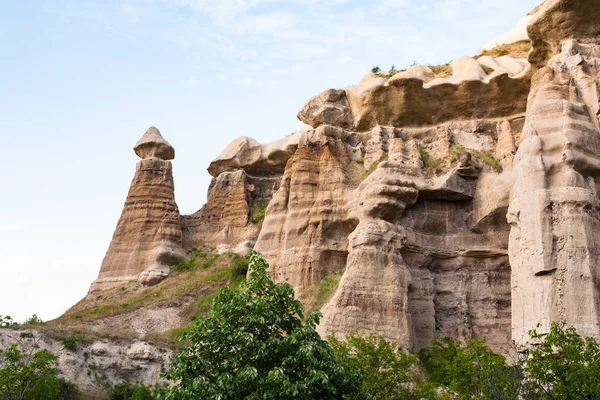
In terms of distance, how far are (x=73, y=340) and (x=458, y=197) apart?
1761 centimetres

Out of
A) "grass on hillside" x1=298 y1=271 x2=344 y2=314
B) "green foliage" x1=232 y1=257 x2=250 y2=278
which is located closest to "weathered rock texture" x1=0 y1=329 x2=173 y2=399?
"grass on hillside" x1=298 y1=271 x2=344 y2=314

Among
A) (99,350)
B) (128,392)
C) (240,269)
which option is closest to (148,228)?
(240,269)

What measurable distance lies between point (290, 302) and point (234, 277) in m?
23.6

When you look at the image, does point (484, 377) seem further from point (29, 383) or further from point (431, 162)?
point (431, 162)

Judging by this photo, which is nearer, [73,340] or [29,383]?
[29,383]

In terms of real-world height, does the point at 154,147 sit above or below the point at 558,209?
above

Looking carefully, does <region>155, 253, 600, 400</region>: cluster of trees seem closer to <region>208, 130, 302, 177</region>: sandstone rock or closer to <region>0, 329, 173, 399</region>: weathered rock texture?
<region>0, 329, 173, 399</region>: weathered rock texture

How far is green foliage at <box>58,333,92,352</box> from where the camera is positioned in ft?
111

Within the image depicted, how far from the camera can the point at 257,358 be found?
56.2 ft

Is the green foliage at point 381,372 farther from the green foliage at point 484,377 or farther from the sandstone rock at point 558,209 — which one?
the sandstone rock at point 558,209

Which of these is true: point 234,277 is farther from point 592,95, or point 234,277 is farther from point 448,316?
point 592,95

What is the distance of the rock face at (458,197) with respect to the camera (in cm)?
2691

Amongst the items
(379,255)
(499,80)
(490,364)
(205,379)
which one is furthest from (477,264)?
(205,379)

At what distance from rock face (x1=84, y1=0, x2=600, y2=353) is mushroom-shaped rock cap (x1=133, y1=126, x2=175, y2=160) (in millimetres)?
8663
